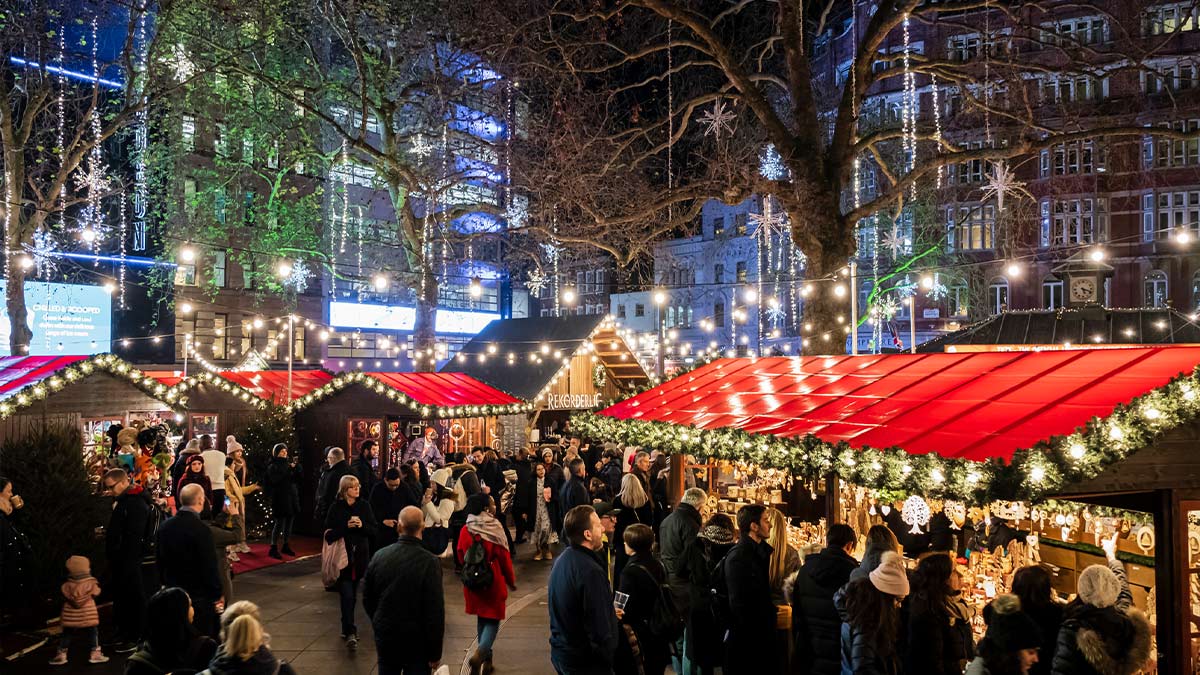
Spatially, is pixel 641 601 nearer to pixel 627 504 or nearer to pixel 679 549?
pixel 679 549

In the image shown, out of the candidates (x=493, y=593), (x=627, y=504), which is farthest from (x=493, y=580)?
(x=627, y=504)

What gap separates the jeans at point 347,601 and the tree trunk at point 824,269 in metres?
7.47

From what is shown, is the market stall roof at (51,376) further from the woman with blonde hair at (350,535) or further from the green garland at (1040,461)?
the green garland at (1040,461)

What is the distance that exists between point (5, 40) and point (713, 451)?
1864 cm

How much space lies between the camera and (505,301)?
54719 millimetres

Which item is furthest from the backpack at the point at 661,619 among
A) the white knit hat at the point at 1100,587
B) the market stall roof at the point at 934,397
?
the white knit hat at the point at 1100,587

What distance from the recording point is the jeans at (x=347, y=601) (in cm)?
895

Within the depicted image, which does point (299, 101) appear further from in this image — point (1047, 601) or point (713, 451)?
point (1047, 601)

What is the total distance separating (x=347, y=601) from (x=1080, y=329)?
17805 millimetres

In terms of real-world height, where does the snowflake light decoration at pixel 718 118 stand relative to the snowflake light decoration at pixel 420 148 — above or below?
below

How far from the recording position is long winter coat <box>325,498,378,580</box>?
9180 mm

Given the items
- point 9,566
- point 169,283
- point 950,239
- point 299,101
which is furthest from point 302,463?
→ point 950,239

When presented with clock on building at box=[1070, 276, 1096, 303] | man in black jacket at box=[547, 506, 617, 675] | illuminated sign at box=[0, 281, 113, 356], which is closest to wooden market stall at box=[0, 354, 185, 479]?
man in black jacket at box=[547, 506, 617, 675]

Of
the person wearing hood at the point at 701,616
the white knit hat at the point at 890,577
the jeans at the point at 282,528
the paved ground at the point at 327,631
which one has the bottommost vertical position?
the paved ground at the point at 327,631
